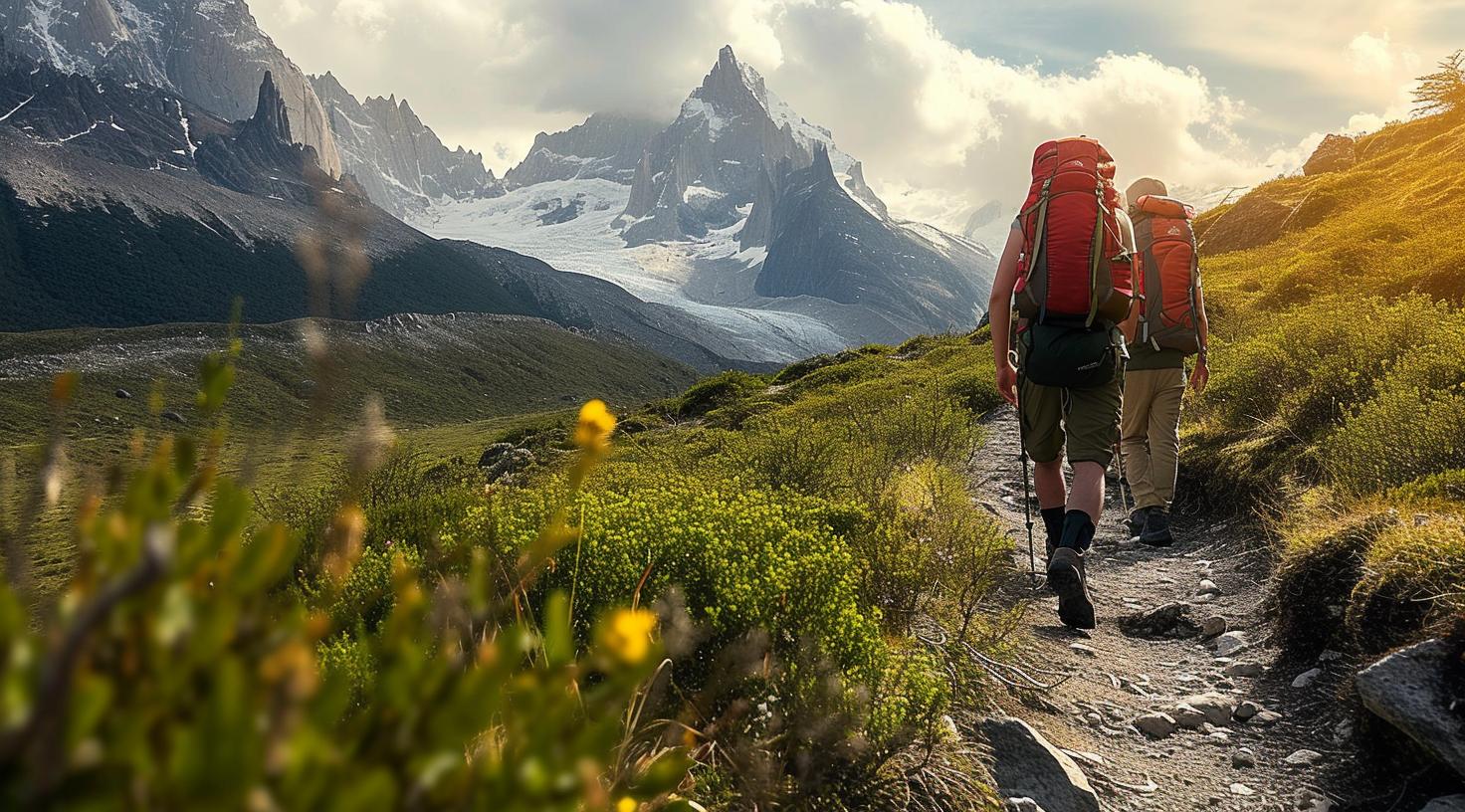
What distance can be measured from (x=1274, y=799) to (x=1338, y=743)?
1.60 ft

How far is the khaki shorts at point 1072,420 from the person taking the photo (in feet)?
17.3

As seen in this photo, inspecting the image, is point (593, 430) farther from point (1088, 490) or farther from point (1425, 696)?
point (1088, 490)

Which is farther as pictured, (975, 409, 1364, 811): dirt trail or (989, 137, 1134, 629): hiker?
(989, 137, 1134, 629): hiker

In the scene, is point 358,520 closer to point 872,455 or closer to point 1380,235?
point 872,455

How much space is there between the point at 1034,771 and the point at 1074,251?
307cm

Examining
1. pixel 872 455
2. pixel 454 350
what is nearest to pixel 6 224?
pixel 454 350

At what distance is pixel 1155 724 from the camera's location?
4.16 metres

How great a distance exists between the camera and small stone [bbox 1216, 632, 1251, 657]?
4.91 m

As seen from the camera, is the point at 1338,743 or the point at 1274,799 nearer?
the point at 1274,799

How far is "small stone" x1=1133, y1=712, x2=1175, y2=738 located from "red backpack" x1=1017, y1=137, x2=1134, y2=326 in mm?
2190

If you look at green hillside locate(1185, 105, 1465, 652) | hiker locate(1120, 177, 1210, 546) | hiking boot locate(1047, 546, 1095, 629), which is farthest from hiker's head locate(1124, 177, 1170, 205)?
hiking boot locate(1047, 546, 1095, 629)

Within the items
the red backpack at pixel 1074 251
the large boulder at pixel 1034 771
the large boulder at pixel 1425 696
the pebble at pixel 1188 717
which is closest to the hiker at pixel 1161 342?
the red backpack at pixel 1074 251

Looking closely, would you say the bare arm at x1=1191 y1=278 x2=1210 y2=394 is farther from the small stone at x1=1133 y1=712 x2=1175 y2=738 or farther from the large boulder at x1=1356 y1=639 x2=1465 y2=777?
the large boulder at x1=1356 y1=639 x2=1465 y2=777

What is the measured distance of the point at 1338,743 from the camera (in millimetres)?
3637
